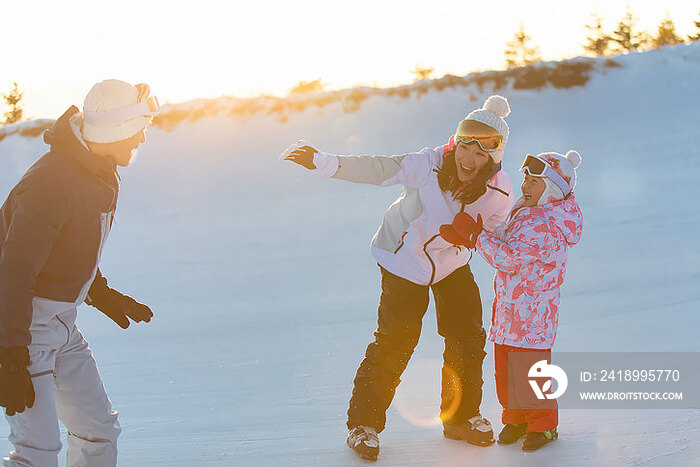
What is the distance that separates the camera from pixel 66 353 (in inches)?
113

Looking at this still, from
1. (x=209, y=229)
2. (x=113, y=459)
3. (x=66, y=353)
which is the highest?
(x=66, y=353)

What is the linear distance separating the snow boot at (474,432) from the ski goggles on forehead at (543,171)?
117 cm

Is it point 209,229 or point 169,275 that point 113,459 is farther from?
point 209,229

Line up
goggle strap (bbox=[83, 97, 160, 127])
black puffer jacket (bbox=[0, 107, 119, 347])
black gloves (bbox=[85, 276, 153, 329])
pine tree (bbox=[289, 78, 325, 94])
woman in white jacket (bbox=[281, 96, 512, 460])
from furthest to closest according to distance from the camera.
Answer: pine tree (bbox=[289, 78, 325, 94]) → woman in white jacket (bbox=[281, 96, 512, 460]) → black gloves (bbox=[85, 276, 153, 329]) → goggle strap (bbox=[83, 97, 160, 127]) → black puffer jacket (bbox=[0, 107, 119, 347])

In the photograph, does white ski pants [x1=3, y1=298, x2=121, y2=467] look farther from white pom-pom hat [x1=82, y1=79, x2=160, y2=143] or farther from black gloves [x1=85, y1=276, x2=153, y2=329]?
white pom-pom hat [x1=82, y1=79, x2=160, y2=143]

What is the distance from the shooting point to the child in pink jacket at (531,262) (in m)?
3.59

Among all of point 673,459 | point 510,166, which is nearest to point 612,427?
point 673,459

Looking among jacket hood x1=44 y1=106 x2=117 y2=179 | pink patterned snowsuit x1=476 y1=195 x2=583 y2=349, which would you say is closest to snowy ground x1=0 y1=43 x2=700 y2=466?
pink patterned snowsuit x1=476 y1=195 x2=583 y2=349

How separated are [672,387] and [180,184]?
897cm

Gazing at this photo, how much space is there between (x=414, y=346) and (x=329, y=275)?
3.82 m

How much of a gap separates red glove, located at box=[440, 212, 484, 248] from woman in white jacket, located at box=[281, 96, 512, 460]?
0.09 metres

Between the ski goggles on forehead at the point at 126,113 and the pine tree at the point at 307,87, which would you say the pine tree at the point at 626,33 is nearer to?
the pine tree at the point at 307,87

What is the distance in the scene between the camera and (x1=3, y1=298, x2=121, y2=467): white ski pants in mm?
2668

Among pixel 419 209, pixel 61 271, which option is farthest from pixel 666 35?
pixel 61 271
